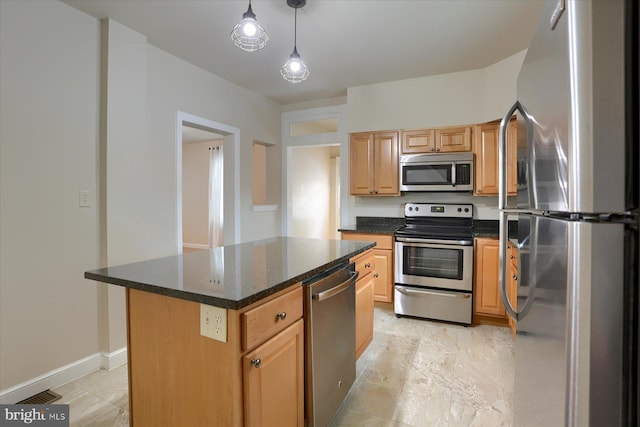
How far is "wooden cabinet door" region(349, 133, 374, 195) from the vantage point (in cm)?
380

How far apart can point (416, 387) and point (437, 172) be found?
7.30 feet

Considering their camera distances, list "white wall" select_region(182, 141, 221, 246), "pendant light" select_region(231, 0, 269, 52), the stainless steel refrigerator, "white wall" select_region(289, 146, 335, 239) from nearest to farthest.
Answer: the stainless steel refrigerator, "pendant light" select_region(231, 0, 269, 52), "white wall" select_region(289, 146, 335, 239), "white wall" select_region(182, 141, 221, 246)

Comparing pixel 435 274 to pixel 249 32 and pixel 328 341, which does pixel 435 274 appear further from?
pixel 249 32

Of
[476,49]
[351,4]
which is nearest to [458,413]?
[351,4]

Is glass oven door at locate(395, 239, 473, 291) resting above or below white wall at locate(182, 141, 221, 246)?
below

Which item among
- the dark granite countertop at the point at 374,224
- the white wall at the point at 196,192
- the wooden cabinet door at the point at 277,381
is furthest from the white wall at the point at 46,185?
the white wall at the point at 196,192

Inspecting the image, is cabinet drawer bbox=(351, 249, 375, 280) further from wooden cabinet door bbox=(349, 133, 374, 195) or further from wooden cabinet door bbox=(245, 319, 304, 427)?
wooden cabinet door bbox=(349, 133, 374, 195)

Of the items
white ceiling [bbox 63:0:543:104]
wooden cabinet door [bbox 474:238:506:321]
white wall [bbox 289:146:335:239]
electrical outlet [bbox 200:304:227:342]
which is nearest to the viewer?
electrical outlet [bbox 200:304:227:342]

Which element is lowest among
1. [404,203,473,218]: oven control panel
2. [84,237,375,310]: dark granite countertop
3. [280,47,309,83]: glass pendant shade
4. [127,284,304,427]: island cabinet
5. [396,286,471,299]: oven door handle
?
[396,286,471,299]: oven door handle

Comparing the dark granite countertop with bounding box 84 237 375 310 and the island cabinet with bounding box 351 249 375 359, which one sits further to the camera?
the island cabinet with bounding box 351 249 375 359

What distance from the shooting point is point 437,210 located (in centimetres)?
367

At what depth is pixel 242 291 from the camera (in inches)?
44.5

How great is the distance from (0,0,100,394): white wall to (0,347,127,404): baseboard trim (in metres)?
0.04

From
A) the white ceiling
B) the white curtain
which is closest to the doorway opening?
the white curtain
